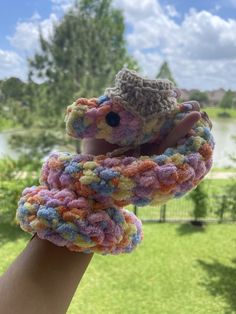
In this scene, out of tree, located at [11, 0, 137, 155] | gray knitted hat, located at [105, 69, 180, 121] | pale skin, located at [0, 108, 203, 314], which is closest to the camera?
pale skin, located at [0, 108, 203, 314]

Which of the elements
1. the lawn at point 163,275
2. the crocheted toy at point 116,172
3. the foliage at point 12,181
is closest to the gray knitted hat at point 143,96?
the crocheted toy at point 116,172

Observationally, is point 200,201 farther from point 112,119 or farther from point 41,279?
point 41,279

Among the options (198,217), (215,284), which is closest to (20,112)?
(198,217)

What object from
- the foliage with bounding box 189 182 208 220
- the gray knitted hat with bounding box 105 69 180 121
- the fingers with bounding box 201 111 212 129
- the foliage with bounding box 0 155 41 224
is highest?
the gray knitted hat with bounding box 105 69 180 121

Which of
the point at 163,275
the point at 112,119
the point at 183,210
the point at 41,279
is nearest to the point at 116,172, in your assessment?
the point at 112,119

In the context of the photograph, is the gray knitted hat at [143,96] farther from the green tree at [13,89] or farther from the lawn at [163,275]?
the green tree at [13,89]

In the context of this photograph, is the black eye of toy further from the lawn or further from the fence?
the fence

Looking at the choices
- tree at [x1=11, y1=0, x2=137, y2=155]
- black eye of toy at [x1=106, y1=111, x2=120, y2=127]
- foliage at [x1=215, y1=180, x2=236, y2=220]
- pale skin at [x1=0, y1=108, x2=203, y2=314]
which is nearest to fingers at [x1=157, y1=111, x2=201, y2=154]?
black eye of toy at [x1=106, y1=111, x2=120, y2=127]
